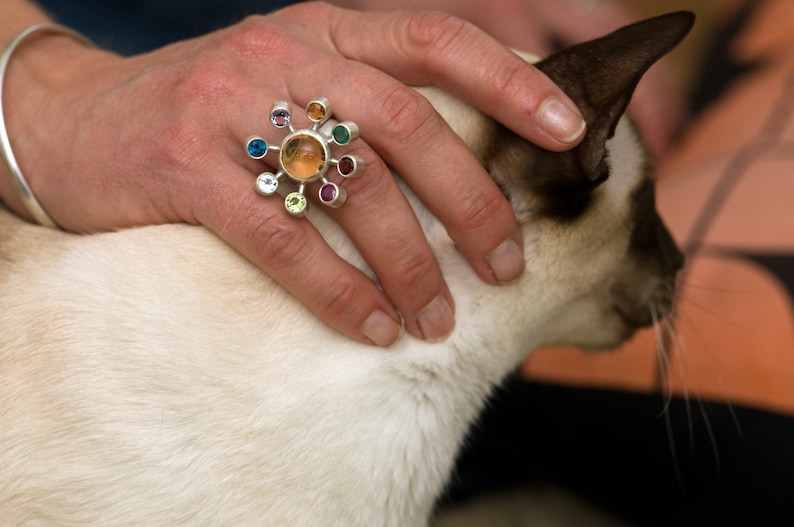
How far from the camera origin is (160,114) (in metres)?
0.75

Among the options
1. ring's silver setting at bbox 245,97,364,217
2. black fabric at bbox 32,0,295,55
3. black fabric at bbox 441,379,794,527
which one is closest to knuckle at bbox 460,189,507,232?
ring's silver setting at bbox 245,97,364,217

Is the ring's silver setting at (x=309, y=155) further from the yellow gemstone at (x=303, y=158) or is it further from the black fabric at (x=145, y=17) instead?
the black fabric at (x=145, y=17)

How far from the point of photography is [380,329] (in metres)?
0.75

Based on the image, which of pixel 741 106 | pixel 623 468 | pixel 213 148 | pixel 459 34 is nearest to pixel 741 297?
pixel 623 468

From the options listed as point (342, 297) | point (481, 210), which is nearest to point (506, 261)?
point (481, 210)

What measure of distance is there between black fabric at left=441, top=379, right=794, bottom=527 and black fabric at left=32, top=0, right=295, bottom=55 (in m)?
0.87

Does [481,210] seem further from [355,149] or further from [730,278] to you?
[730,278]

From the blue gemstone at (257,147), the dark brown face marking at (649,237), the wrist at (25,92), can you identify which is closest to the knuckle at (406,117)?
the blue gemstone at (257,147)

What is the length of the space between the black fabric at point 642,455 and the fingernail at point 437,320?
→ 0.33 m

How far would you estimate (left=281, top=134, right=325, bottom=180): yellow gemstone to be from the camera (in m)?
0.68

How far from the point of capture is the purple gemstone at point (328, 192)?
27.0 inches

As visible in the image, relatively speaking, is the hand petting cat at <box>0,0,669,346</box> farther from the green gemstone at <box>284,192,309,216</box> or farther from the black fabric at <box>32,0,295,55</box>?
the black fabric at <box>32,0,295,55</box>

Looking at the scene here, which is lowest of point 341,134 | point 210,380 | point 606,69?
point 210,380

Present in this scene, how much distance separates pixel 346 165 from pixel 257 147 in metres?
0.08
